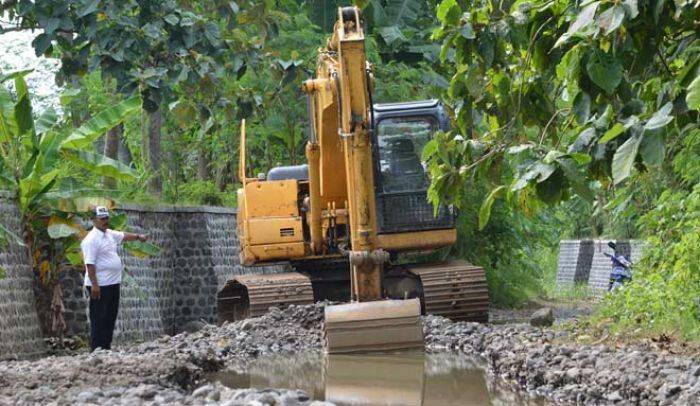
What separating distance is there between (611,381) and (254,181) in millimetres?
9975

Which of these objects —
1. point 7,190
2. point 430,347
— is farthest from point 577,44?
point 7,190

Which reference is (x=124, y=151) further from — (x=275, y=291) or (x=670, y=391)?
(x=670, y=391)

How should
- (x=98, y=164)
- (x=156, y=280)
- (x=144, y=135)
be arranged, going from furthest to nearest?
(x=144, y=135), (x=156, y=280), (x=98, y=164)

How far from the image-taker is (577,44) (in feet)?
20.2

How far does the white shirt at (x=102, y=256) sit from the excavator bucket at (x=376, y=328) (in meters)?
2.62

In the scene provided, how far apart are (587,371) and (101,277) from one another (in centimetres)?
601

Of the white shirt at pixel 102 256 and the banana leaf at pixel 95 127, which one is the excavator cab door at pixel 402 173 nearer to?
the banana leaf at pixel 95 127

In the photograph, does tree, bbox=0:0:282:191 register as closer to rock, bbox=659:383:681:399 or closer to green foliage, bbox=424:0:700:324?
green foliage, bbox=424:0:700:324

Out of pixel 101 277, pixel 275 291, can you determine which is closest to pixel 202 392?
pixel 101 277

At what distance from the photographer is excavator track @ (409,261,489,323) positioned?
17.2m

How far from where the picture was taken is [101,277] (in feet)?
47.1

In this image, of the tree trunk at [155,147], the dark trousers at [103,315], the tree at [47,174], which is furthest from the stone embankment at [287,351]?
the tree trunk at [155,147]

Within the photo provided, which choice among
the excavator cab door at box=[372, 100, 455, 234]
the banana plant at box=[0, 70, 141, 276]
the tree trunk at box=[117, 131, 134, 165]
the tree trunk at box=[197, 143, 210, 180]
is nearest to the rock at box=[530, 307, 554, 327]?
the excavator cab door at box=[372, 100, 455, 234]

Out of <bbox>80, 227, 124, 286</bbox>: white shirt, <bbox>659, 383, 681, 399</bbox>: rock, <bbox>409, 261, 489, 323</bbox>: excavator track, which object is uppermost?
<bbox>80, 227, 124, 286</bbox>: white shirt
